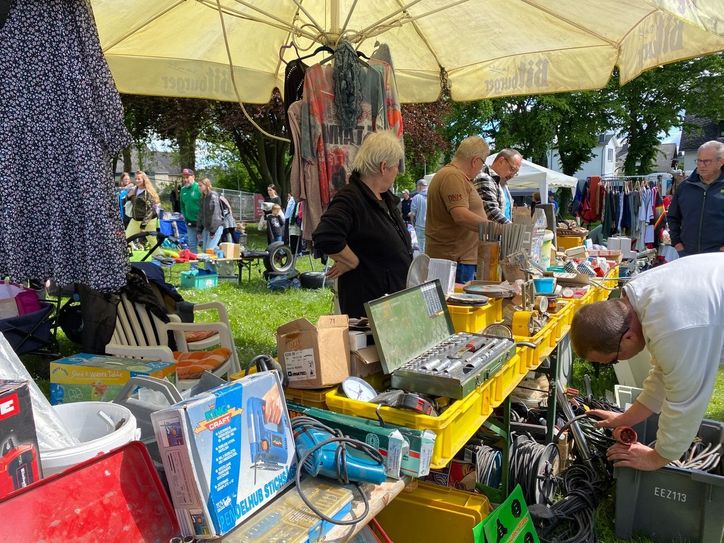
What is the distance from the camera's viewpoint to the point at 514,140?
26.0m

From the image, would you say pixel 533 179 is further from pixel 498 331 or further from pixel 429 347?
pixel 429 347

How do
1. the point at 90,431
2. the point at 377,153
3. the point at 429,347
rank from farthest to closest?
1. the point at 377,153
2. the point at 429,347
3. the point at 90,431

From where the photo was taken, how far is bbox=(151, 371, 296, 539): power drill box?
1.21 metres

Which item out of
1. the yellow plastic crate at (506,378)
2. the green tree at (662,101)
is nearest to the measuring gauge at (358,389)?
the yellow plastic crate at (506,378)

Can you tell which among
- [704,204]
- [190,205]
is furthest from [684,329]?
[190,205]

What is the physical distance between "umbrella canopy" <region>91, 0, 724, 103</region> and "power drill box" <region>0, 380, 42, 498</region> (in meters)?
2.72

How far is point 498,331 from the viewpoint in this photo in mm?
2479

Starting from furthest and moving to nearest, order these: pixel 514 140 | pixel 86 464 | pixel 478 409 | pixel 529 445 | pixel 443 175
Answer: pixel 514 140
pixel 443 175
pixel 529 445
pixel 478 409
pixel 86 464

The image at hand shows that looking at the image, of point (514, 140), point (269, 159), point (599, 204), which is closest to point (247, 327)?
point (599, 204)

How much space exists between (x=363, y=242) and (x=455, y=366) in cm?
104

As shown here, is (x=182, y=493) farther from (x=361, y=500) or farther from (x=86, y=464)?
(x=361, y=500)

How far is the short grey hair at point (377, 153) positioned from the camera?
8.89 feet

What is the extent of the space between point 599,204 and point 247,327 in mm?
11982

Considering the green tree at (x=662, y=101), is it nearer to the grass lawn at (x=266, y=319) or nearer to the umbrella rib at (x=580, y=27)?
the grass lawn at (x=266, y=319)
